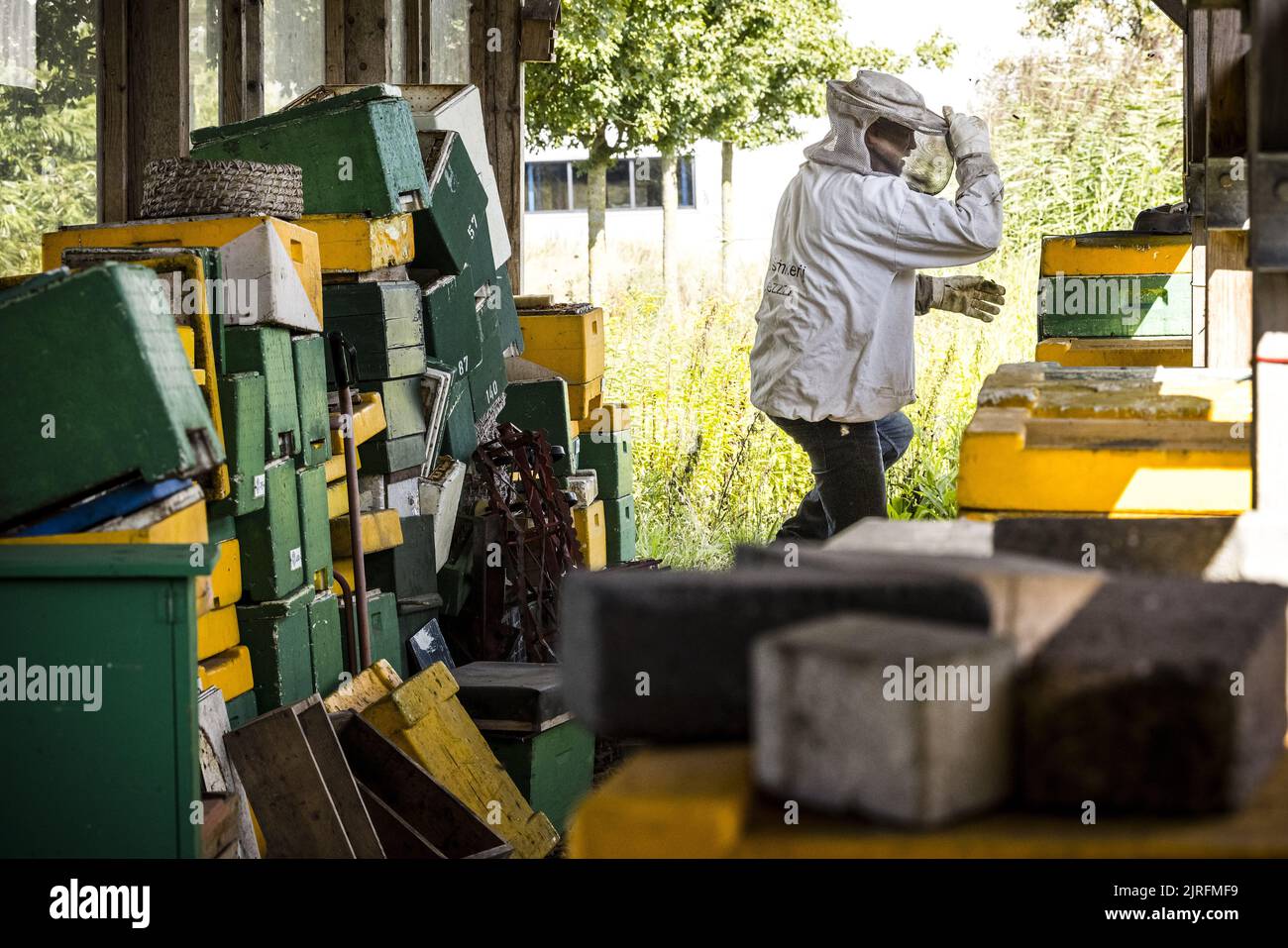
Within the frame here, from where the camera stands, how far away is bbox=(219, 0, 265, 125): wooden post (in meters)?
6.88

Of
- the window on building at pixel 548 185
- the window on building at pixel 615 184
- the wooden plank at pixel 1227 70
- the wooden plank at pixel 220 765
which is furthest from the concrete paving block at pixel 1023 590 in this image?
the window on building at pixel 548 185

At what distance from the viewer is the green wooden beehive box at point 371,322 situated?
5516 millimetres

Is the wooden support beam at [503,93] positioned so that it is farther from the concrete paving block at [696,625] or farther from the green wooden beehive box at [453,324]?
the concrete paving block at [696,625]

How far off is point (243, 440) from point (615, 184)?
2637 centimetres

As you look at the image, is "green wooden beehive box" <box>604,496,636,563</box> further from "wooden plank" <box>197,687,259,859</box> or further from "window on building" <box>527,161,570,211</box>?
"window on building" <box>527,161,570,211</box>

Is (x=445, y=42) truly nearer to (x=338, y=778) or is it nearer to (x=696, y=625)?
(x=338, y=778)

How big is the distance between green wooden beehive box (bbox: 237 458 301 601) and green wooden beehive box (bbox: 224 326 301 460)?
84mm

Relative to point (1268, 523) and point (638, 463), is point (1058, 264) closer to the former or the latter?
point (1268, 523)

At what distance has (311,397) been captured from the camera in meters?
4.78

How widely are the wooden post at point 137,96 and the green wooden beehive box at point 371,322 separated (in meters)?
1.23

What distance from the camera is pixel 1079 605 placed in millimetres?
1658

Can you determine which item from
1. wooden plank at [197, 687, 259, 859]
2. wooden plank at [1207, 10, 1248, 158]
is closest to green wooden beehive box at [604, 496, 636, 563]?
wooden plank at [197, 687, 259, 859]

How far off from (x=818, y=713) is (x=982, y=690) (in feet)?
0.55

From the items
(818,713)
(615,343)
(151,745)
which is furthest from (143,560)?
(615,343)
